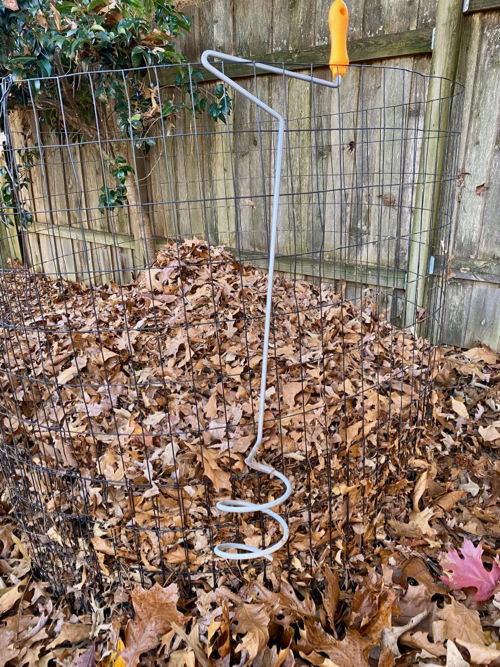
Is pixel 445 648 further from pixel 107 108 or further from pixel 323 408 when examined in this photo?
pixel 107 108

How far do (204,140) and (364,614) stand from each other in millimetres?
3683

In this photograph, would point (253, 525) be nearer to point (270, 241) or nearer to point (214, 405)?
point (214, 405)

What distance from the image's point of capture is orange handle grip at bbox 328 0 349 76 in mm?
1449

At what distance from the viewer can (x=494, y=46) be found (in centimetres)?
257

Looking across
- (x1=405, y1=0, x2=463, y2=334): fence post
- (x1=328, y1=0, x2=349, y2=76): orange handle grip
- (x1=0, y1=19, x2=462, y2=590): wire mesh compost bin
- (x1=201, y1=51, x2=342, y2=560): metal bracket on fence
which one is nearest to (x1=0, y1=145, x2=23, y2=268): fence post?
(x1=0, y1=19, x2=462, y2=590): wire mesh compost bin

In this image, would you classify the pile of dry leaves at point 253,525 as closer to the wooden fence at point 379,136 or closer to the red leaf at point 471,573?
the red leaf at point 471,573

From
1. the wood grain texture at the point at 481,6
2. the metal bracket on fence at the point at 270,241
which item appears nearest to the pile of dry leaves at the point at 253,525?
the metal bracket on fence at the point at 270,241

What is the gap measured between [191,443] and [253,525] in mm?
398

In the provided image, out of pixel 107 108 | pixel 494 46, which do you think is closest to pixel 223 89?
pixel 107 108

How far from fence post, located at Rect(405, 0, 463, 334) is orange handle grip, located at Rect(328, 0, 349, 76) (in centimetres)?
105

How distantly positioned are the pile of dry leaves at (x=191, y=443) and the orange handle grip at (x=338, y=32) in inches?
30.1

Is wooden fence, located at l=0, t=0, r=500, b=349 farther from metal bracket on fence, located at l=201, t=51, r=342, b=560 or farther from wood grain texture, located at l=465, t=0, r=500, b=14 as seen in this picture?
metal bracket on fence, located at l=201, t=51, r=342, b=560

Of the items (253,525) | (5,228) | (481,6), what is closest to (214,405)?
(253,525)

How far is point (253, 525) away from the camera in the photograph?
182 cm
